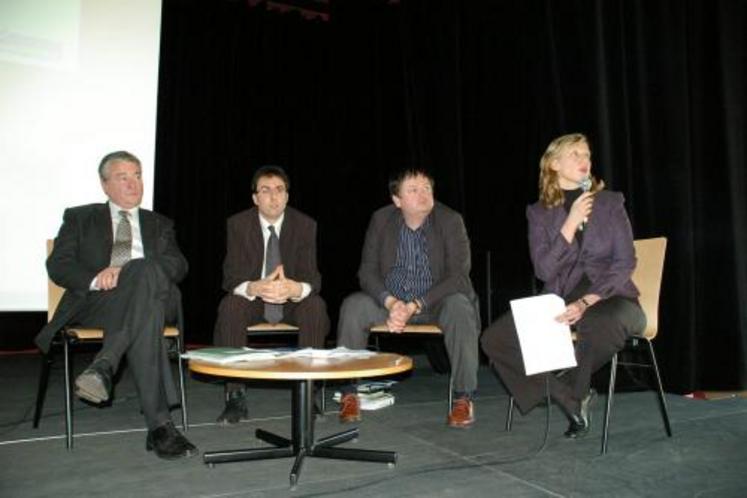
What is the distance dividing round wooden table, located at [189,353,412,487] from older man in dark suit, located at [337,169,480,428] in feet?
1.89

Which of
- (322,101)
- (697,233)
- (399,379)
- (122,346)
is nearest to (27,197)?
(122,346)

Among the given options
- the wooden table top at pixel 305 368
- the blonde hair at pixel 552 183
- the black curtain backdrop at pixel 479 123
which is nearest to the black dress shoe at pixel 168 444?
the wooden table top at pixel 305 368

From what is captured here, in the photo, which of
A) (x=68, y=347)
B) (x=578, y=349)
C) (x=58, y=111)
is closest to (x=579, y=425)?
(x=578, y=349)

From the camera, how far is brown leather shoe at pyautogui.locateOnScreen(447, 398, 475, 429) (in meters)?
2.50

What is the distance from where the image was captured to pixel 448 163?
15.9ft

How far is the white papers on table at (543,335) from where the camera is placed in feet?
7.20

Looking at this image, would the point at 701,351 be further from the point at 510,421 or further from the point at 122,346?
the point at 122,346

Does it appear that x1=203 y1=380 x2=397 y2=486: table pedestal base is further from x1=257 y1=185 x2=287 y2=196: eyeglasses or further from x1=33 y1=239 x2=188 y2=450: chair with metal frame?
x1=257 y1=185 x2=287 y2=196: eyeglasses

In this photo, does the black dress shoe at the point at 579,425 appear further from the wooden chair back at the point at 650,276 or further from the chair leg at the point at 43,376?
the chair leg at the point at 43,376

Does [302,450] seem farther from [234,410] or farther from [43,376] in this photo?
[43,376]

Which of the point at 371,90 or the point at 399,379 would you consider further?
the point at 371,90

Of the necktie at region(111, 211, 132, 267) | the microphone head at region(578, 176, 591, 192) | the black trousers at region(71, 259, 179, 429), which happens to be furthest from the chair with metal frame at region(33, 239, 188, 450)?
the microphone head at region(578, 176, 591, 192)

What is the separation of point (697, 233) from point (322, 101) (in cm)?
352

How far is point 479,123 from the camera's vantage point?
457cm
